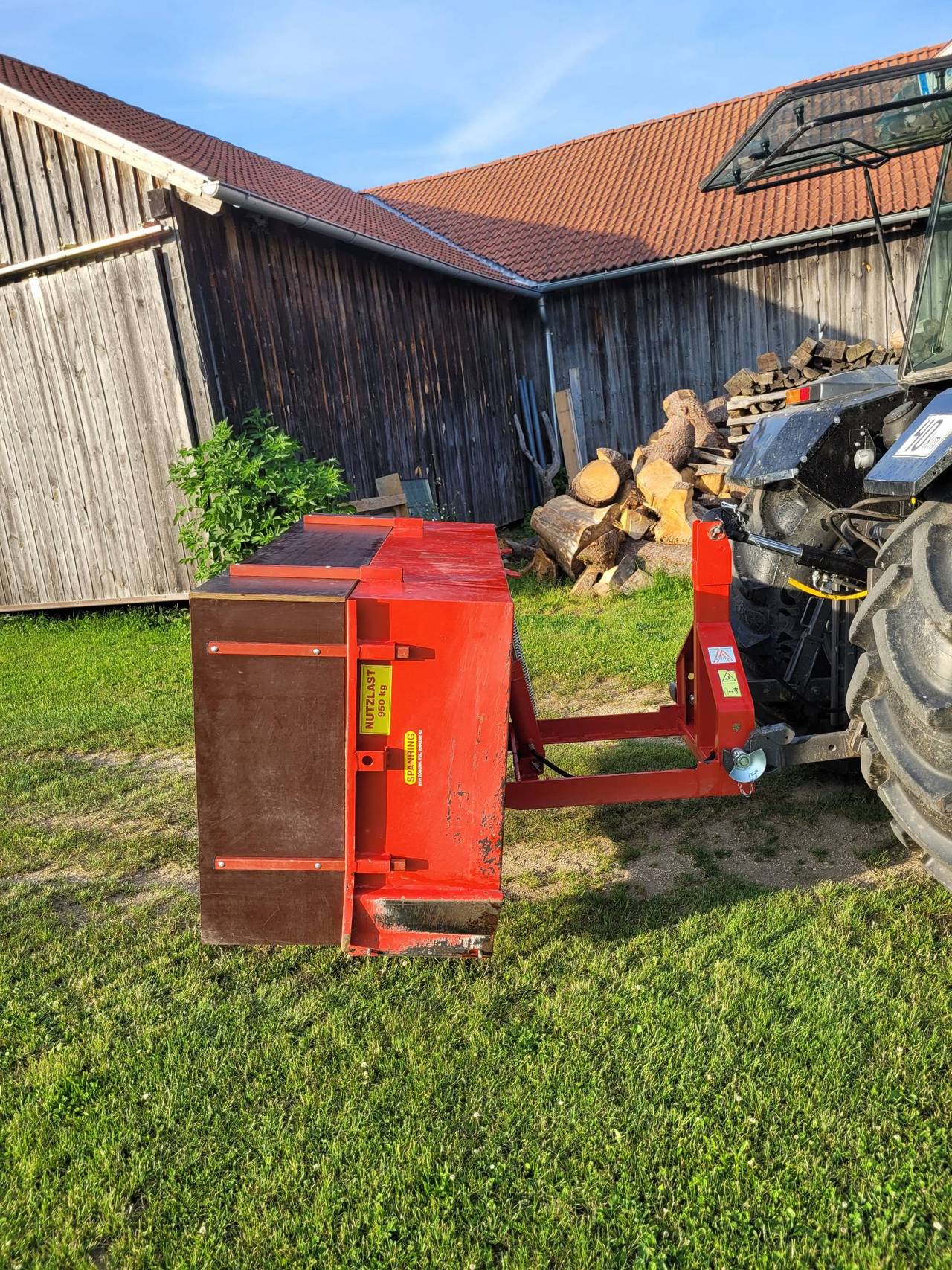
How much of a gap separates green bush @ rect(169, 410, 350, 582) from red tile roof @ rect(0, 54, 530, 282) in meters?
2.13

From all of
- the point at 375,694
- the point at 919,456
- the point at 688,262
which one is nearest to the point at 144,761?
the point at 375,694

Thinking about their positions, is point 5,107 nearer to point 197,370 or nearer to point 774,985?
point 197,370

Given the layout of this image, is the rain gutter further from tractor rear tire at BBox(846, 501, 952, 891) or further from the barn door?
tractor rear tire at BBox(846, 501, 952, 891)

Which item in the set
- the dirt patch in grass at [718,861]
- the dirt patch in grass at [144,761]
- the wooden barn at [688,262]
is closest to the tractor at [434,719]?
the dirt patch in grass at [718,861]

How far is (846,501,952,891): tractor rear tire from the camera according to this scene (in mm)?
2627

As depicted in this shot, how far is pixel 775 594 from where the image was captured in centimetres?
441

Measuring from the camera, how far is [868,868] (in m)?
3.80

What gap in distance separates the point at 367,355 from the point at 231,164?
2616mm

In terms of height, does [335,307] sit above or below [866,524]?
above

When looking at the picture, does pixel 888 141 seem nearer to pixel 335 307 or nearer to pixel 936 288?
pixel 936 288

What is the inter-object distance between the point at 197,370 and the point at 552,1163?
7494mm

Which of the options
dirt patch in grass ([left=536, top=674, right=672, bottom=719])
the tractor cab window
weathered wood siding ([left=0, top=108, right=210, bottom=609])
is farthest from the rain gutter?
the tractor cab window

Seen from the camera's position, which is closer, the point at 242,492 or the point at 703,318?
the point at 242,492

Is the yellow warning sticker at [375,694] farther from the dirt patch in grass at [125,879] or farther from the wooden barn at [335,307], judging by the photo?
the wooden barn at [335,307]
